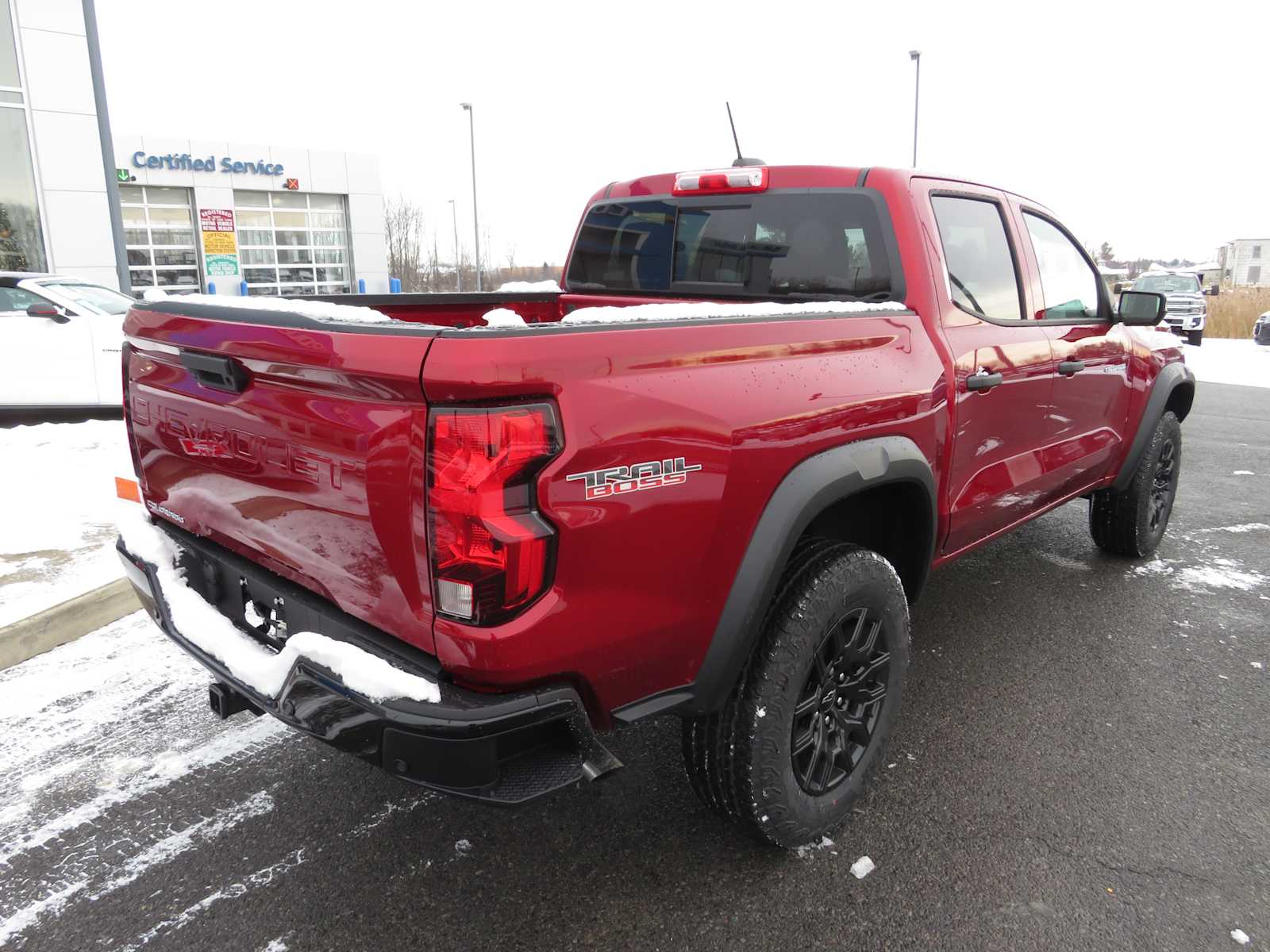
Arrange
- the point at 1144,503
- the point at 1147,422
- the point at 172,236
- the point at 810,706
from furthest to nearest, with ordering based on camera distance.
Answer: the point at 172,236 → the point at 1144,503 → the point at 1147,422 → the point at 810,706

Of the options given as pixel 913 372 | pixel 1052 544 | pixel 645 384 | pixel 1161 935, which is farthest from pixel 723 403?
pixel 1052 544

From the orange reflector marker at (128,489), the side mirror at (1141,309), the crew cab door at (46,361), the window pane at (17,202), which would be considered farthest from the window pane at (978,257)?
the window pane at (17,202)

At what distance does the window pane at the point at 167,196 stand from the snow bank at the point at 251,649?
27.2 m

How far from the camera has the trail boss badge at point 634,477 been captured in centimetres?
171

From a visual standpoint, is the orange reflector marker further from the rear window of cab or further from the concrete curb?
the rear window of cab

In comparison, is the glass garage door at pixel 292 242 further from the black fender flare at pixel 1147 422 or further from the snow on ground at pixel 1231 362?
the black fender flare at pixel 1147 422

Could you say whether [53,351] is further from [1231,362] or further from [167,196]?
[167,196]

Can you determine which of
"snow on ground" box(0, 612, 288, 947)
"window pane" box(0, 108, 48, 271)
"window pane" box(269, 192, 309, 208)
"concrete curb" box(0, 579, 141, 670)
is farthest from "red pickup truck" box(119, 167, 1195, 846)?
"window pane" box(269, 192, 309, 208)

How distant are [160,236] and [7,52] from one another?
37.1ft

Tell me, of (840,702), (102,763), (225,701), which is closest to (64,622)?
(102,763)

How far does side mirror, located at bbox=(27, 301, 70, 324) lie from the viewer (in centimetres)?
809

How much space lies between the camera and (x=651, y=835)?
8.25 feet

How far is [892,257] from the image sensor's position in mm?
2824

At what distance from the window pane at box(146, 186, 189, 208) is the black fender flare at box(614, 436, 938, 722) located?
28440 millimetres
